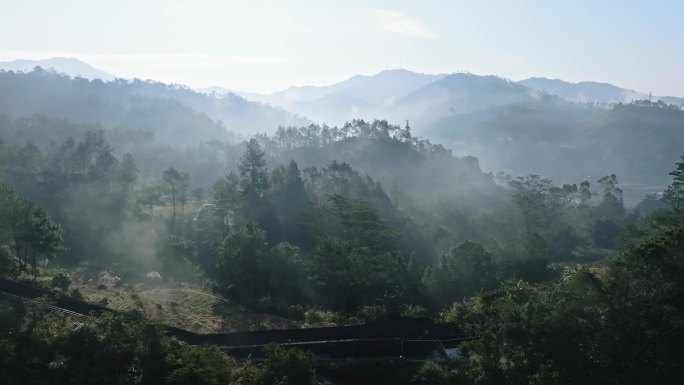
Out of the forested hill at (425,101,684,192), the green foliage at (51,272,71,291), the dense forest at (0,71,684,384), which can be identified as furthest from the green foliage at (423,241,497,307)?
the forested hill at (425,101,684,192)

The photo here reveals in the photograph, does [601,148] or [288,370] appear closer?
[288,370]

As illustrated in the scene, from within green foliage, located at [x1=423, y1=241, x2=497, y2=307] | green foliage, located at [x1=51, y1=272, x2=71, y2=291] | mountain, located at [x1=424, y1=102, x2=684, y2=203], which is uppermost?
mountain, located at [x1=424, y1=102, x2=684, y2=203]

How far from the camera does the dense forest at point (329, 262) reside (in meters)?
15.3

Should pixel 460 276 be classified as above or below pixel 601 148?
below

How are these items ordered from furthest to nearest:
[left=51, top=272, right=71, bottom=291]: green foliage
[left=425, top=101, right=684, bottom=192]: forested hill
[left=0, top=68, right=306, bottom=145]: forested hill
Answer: [left=425, top=101, right=684, bottom=192]: forested hill < [left=0, top=68, right=306, bottom=145]: forested hill < [left=51, top=272, right=71, bottom=291]: green foliage

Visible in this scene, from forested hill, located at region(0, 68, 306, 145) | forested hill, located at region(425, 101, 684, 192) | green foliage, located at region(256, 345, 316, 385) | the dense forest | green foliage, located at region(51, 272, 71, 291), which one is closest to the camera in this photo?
the dense forest

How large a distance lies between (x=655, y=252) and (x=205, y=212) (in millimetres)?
41557

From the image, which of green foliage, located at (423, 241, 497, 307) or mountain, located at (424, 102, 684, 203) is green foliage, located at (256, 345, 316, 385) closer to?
green foliage, located at (423, 241, 497, 307)

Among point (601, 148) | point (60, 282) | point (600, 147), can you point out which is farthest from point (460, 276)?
point (600, 147)

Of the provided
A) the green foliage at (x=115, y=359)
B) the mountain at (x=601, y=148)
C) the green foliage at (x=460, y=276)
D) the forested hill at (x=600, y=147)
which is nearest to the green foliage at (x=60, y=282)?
the green foliage at (x=115, y=359)

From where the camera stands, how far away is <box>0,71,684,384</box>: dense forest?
15.3m

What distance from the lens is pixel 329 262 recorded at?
31406 millimetres

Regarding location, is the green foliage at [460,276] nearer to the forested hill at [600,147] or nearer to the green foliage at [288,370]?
the green foliage at [288,370]

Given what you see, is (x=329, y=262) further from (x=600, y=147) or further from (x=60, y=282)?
(x=600, y=147)
